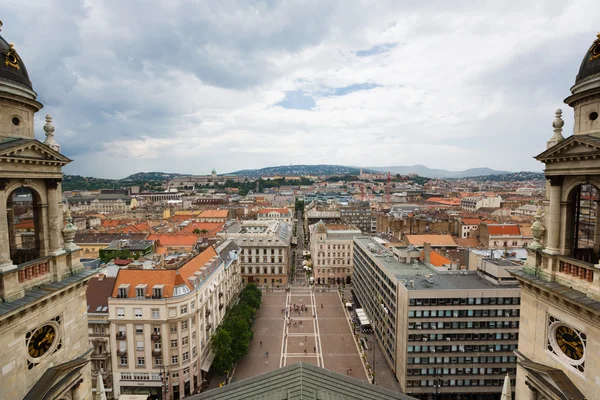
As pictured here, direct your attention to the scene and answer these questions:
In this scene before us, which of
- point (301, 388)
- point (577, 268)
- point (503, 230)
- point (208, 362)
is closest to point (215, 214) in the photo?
point (503, 230)

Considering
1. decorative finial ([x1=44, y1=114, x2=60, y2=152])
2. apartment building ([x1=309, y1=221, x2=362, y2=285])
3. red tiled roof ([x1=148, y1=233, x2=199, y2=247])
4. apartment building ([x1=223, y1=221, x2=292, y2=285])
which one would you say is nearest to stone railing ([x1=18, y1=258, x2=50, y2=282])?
decorative finial ([x1=44, y1=114, x2=60, y2=152])

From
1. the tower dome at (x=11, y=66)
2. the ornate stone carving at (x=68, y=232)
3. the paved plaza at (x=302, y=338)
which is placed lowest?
the paved plaza at (x=302, y=338)

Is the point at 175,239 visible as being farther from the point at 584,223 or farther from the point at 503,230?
the point at 584,223

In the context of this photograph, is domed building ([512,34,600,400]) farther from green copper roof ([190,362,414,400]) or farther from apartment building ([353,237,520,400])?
apartment building ([353,237,520,400])

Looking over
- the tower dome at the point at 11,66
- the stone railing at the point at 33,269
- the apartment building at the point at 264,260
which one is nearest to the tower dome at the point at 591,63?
the tower dome at the point at 11,66

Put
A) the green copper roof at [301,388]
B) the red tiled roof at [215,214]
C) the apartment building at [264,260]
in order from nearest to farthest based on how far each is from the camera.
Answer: the green copper roof at [301,388] → the apartment building at [264,260] → the red tiled roof at [215,214]

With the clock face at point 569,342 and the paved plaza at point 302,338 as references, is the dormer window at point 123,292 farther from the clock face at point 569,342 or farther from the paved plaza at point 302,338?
the clock face at point 569,342
